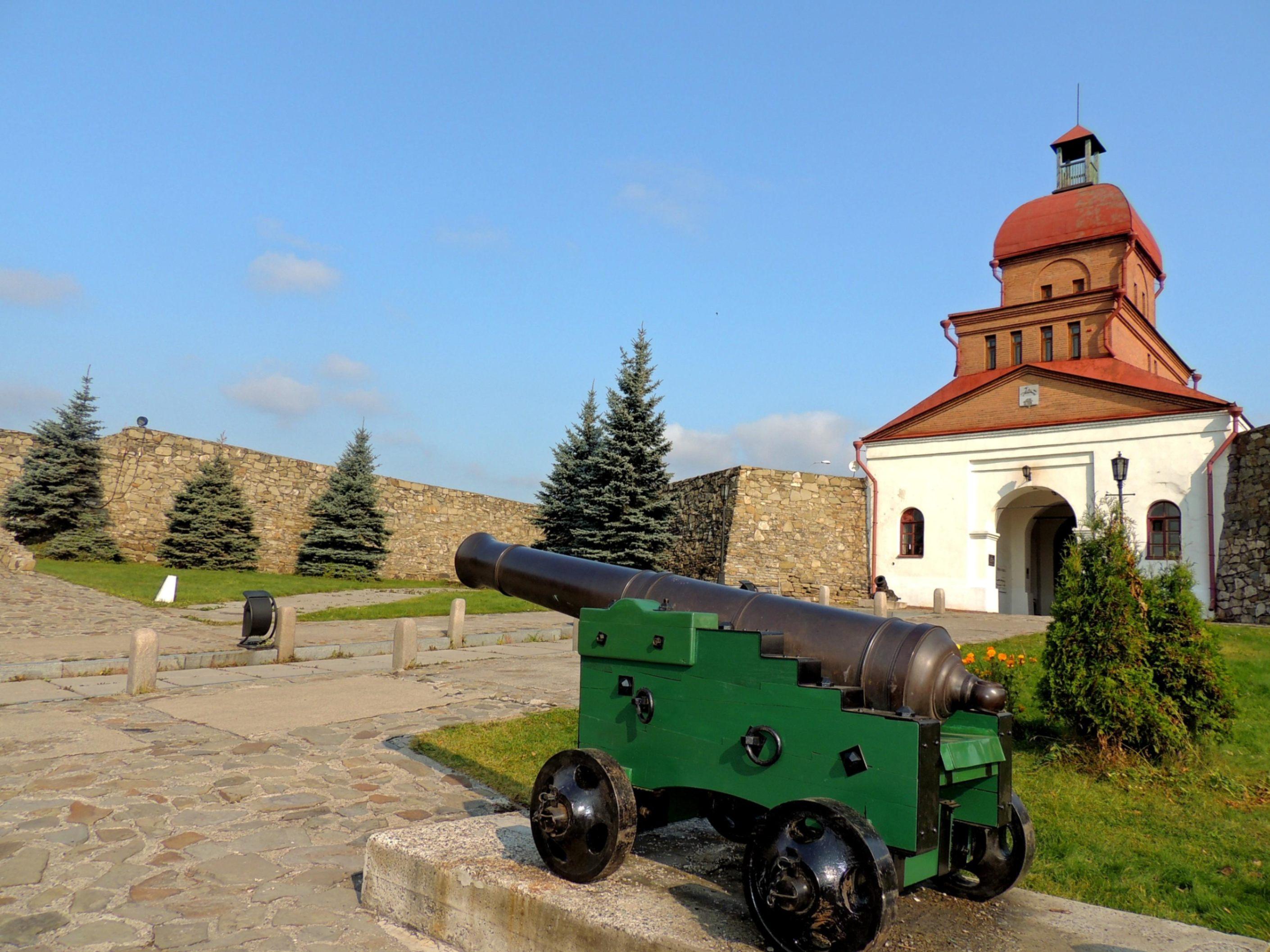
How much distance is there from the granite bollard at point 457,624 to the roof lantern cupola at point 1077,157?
24.1 meters

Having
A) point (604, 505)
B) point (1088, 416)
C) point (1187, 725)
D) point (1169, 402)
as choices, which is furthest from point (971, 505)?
point (1187, 725)

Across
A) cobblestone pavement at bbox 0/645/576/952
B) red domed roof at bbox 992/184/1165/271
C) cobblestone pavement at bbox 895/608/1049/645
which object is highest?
red domed roof at bbox 992/184/1165/271

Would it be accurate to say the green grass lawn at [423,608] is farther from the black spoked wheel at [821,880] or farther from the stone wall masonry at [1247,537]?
Result: the stone wall masonry at [1247,537]

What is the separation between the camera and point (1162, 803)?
516cm

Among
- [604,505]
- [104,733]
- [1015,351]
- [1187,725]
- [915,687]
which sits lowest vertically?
[104,733]

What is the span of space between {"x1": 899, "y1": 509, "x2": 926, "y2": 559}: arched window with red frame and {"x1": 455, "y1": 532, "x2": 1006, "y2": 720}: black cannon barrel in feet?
69.8

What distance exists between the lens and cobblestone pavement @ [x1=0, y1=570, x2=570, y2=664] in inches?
401

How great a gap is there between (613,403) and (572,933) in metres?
20.4

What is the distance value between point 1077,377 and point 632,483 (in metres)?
11.3

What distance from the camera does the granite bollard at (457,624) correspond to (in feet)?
39.7

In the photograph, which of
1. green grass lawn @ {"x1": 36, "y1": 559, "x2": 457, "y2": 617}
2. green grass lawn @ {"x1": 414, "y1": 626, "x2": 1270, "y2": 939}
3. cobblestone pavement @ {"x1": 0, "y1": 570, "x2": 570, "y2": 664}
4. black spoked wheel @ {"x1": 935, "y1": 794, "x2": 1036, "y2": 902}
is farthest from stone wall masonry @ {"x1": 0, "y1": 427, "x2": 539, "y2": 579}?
black spoked wheel @ {"x1": 935, "y1": 794, "x2": 1036, "y2": 902}

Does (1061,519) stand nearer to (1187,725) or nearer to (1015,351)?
(1015,351)

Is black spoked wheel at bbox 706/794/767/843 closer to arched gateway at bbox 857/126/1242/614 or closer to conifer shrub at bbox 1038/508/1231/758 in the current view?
conifer shrub at bbox 1038/508/1231/758

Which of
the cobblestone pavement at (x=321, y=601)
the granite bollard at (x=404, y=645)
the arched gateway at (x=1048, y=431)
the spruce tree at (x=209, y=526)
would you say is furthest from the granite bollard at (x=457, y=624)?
the arched gateway at (x=1048, y=431)
